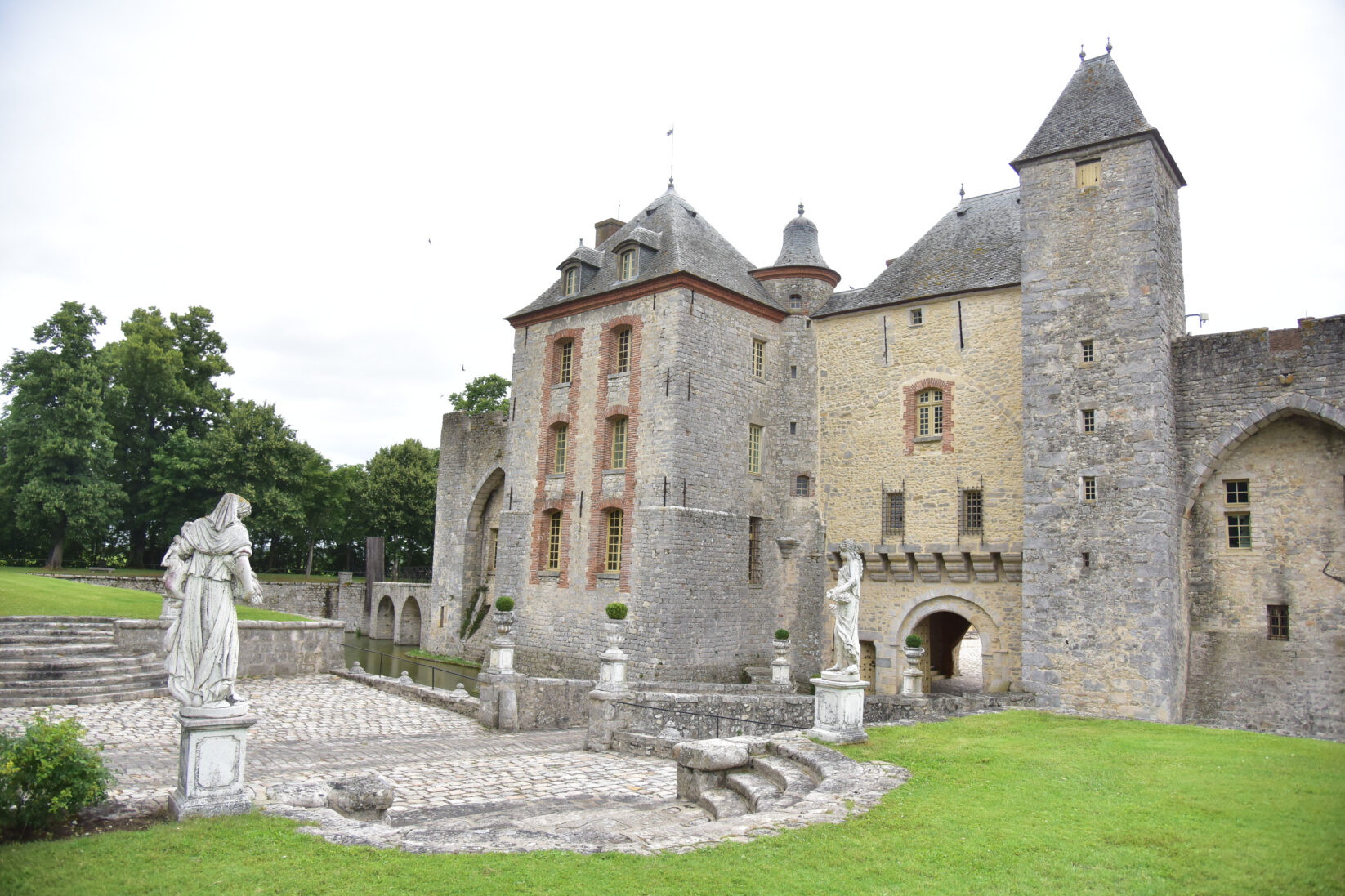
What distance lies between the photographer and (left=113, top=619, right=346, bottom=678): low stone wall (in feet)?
63.9

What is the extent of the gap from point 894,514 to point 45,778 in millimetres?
18108

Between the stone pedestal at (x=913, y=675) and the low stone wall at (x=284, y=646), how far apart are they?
44.7 ft

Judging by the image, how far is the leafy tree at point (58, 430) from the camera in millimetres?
31891

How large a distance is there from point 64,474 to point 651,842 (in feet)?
114

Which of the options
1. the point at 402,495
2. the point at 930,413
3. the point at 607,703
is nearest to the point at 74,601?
the point at 607,703

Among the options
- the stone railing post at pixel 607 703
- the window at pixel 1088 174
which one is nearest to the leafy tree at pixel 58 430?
the stone railing post at pixel 607 703

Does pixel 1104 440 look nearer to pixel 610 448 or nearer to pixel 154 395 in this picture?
pixel 610 448

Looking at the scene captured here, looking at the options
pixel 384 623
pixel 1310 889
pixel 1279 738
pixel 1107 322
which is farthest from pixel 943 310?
pixel 384 623

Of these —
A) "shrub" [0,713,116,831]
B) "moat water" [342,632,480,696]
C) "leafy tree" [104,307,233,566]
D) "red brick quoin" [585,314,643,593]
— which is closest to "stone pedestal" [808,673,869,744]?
"shrub" [0,713,116,831]

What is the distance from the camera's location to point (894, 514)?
21297 millimetres

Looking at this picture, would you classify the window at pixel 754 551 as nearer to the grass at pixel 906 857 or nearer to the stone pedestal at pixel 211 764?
the grass at pixel 906 857

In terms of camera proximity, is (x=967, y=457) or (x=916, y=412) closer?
(x=967, y=457)

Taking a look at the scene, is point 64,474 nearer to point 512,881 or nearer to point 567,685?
point 567,685

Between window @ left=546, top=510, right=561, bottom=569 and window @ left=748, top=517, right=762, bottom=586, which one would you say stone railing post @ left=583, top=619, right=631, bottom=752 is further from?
window @ left=546, top=510, right=561, bottom=569
